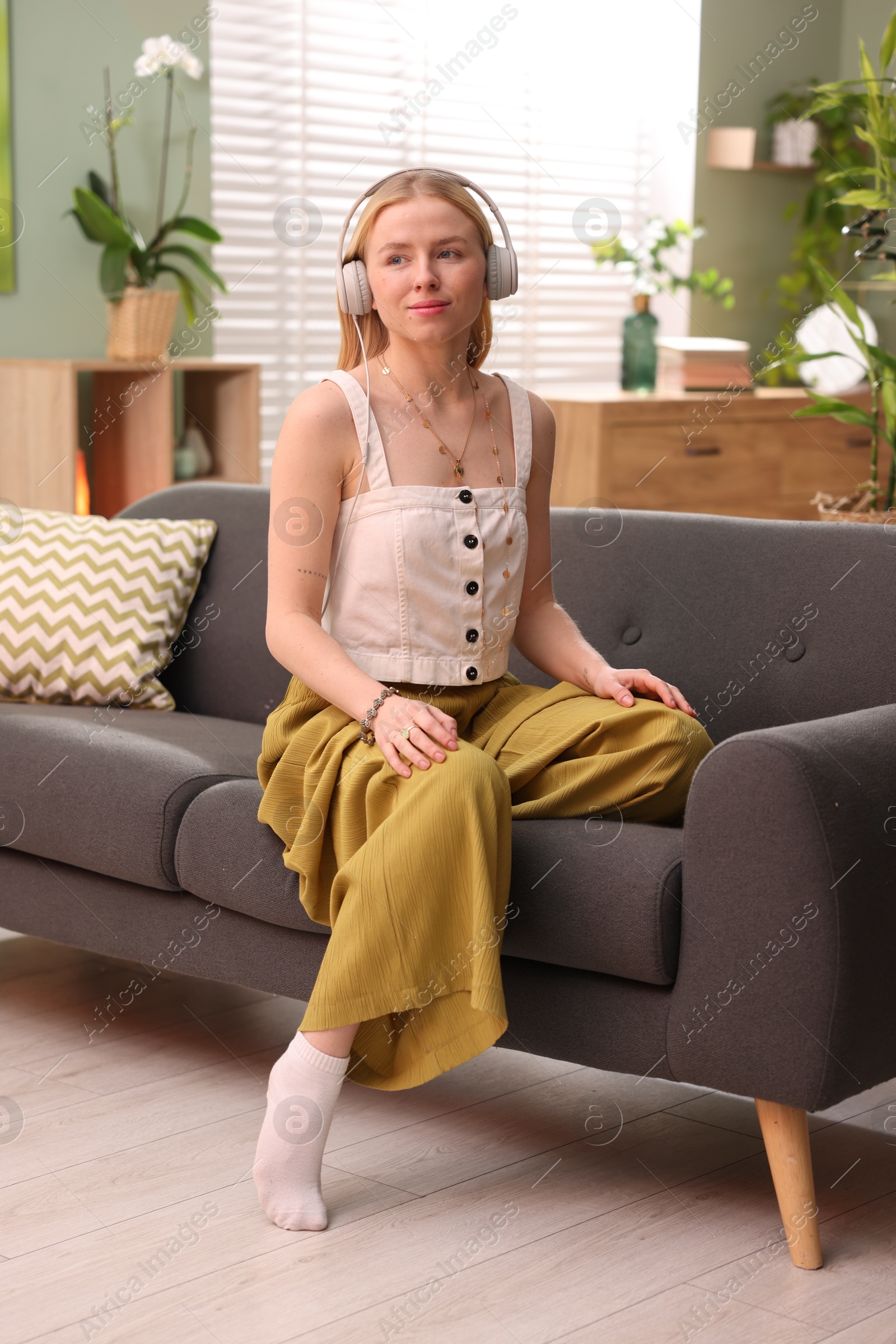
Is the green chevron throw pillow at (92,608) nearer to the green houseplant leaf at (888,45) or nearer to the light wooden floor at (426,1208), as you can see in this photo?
the light wooden floor at (426,1208)

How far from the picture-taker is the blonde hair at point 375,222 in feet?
6.04

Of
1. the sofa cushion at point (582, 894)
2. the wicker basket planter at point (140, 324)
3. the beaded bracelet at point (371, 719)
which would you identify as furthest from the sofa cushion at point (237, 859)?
the wicker basket planter at point (140, 324)

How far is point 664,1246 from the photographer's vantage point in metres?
1.68

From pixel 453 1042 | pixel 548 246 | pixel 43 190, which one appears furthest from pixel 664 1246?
pixel 548 246

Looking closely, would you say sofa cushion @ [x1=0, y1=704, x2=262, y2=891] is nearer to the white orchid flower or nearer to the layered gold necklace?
the layered gold necklace

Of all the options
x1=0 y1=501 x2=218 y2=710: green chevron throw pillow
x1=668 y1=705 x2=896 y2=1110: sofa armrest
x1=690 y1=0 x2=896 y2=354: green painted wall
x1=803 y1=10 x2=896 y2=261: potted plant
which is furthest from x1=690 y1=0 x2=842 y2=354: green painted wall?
x1=668 y1=705 x2=896 y2=1110: sofa armrest

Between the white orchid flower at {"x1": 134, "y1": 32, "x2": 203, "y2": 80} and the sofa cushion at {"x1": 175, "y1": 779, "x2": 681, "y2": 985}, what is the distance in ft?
8.69

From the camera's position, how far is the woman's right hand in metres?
1.70

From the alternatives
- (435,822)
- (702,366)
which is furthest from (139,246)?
(435,822)

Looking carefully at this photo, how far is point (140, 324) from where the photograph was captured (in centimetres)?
390

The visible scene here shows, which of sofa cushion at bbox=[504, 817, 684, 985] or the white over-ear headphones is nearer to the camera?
sofa cushion at bbox=[504, 817, 684, 985]

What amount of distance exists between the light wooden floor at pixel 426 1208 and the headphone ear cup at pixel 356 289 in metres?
1.06

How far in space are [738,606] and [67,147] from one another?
261cm

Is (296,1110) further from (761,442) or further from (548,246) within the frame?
(548,246)
